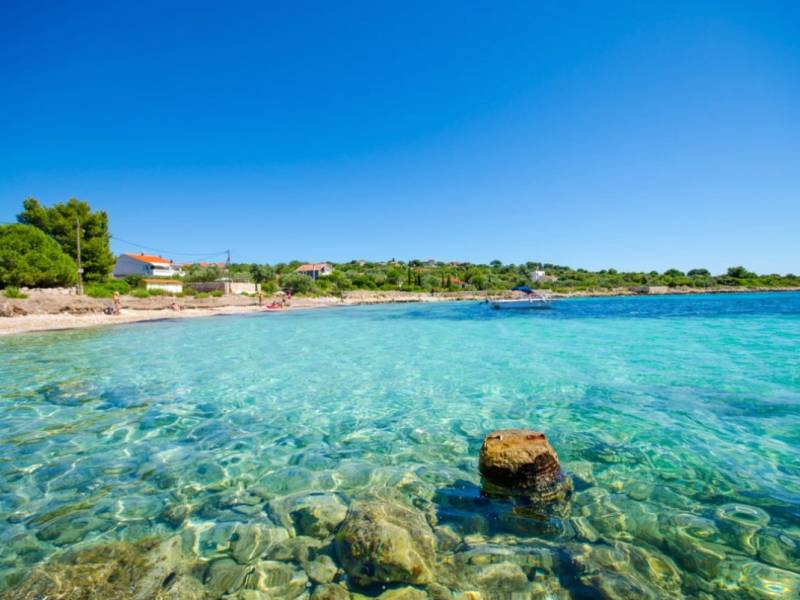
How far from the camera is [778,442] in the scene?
17.7 feet

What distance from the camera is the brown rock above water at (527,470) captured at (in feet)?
12.6

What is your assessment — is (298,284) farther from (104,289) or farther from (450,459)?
(450,459)

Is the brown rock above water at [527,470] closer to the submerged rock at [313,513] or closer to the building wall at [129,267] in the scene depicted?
the submerged rock at [313,513]

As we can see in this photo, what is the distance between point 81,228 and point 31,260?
904 cm

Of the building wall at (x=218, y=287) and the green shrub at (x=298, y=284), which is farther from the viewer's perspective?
the green shrub at (x=298, y=284)

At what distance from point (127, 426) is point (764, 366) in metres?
14.5

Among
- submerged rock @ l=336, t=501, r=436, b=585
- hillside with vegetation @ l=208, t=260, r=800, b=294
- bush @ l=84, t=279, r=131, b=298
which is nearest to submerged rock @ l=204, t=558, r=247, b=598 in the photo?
submerged rock @ l=336, t=501, r=436, b=585

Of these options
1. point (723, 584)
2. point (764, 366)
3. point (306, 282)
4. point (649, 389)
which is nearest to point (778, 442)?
point (649, 389)

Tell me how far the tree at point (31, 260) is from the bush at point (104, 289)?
182 cm

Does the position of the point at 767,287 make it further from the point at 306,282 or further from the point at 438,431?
the point at 438,431

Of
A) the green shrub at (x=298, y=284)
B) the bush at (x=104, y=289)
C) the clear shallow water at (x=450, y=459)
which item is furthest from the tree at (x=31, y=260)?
the green shrub at (x=298, y=284)

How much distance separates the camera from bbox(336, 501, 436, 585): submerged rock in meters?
2.79

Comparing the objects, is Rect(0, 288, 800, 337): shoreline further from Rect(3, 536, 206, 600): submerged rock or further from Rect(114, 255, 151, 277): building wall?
Rect(114, 255, 151, 277): building wall

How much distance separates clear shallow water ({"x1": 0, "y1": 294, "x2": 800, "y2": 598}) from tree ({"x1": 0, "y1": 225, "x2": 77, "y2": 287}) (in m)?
27.9
